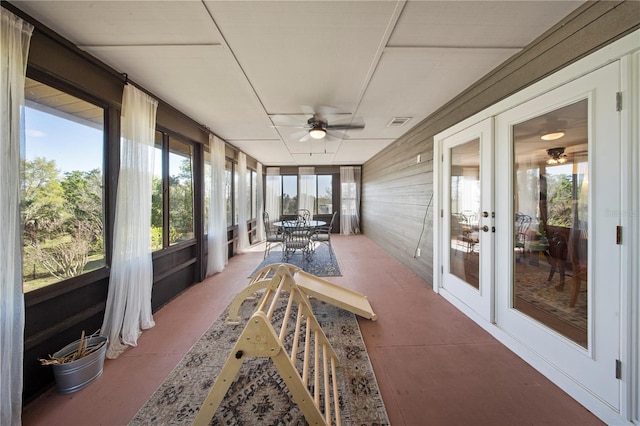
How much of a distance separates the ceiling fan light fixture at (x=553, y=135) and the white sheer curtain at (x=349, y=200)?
20.5 feet

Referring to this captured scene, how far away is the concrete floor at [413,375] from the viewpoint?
53.2 inches

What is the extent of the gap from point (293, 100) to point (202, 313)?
262 cm

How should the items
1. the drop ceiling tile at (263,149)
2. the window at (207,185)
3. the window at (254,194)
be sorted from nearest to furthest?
1. the window at (207,185)
2. the drop ceiling tile at (263,149)
3. the window at (254,194)

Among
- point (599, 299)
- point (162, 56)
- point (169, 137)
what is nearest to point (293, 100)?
point (162, 56)

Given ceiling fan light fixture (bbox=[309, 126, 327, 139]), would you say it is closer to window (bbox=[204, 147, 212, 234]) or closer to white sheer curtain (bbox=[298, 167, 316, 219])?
window (bbox=[204, 147, 212, 234])

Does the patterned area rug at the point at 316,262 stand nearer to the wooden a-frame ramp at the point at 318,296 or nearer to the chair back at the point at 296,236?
the chair back at the point at 296,236

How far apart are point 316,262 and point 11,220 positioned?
380 centimetres

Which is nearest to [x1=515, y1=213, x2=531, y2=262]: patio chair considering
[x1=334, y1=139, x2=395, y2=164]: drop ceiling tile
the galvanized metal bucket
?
[x1=334, y1=139, x2=395, y2=164]: drop ceiling tile

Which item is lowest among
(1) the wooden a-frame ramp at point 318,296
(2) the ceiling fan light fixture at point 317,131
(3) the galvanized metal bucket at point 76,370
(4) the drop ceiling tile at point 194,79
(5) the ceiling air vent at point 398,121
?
(3) the galvanized metal bucket at point 76,370

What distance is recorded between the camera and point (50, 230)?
5.45 ft

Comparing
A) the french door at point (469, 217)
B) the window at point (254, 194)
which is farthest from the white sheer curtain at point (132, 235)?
the window at point (254, 194)

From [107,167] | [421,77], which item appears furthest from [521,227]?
[107,167]

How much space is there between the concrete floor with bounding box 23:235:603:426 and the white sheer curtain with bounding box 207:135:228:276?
108cm

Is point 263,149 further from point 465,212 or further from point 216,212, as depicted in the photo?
point 465,212
